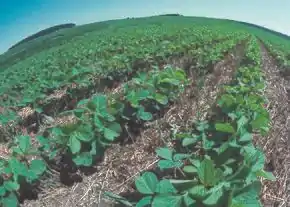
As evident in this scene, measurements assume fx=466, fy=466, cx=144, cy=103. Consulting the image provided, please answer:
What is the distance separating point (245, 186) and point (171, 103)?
98.4 inches

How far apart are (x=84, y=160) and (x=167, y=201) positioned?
4.19ft

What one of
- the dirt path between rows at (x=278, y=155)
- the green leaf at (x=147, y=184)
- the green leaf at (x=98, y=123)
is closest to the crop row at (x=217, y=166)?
the green leaf at (x=147, y=184)

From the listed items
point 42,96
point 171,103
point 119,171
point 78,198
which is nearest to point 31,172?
point 78,198

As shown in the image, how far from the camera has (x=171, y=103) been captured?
4680 millimetres

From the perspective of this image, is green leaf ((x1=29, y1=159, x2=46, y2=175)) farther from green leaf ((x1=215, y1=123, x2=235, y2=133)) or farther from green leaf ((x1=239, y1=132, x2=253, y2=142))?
green leaf ((x1=239, y1=132, x2=253, y2=142))

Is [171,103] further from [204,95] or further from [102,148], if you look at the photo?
[102,148]

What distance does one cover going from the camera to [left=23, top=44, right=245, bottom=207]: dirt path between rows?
3166 mm

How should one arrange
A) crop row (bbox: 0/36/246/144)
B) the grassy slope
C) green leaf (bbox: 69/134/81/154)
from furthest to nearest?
1. the grassy slope
2. crop row (bbox: 0/36/246/144)
3. green leaf (bbox: 69/134/81/154)

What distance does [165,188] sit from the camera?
7.61ft

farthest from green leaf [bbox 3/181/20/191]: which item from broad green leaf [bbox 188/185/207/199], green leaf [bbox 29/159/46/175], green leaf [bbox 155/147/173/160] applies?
broad green leaf [bbox 188/185/207/199]

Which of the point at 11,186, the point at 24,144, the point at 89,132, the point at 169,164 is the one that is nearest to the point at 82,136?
the point at 89,132

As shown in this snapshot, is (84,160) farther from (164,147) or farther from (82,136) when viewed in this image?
(164,147)

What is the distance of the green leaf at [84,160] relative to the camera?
3377 millimetres

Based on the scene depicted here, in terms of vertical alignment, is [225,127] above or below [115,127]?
above
